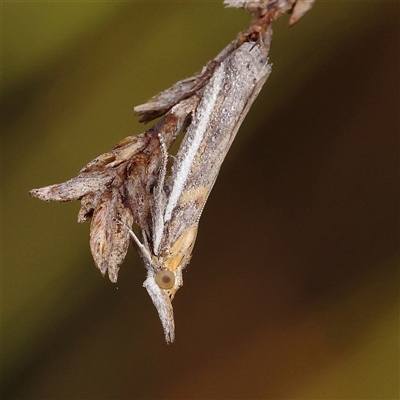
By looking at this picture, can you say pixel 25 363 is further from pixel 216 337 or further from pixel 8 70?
pixel 8 70

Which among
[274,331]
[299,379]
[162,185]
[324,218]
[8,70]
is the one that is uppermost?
[8,70]

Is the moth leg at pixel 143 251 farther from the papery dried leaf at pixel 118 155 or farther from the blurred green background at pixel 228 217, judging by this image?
the blurred green background at pixel 228 217

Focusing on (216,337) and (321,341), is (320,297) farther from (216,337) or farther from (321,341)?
(216,337)

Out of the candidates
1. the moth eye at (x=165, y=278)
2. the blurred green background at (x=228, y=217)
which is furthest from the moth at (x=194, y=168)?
the blurred green background at (x=228, y=217)

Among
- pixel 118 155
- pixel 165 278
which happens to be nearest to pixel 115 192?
pixel 118 155

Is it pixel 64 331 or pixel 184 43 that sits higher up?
pixel 184 43

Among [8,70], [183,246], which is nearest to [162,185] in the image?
[183,246]

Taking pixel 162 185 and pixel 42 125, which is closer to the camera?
pixel 162 185

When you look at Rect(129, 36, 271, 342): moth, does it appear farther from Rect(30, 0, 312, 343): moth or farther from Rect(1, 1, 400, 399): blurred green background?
Rect(1, 1, 400, 399): blurred green background
